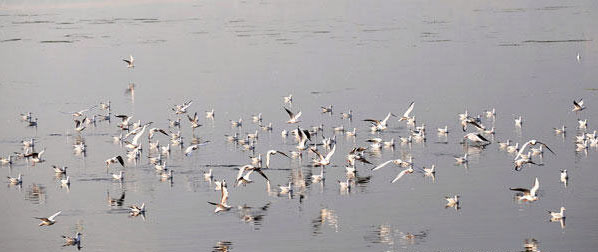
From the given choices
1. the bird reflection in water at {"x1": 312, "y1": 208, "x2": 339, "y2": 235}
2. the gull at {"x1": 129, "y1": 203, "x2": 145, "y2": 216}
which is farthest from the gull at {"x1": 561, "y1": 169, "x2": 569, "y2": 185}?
the gull at {"x1": 129, "y1": 203, "x2": 145, "y2": 216}

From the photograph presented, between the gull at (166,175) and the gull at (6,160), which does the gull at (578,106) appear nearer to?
the gull at (166,175)

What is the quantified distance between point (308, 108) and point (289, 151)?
389 inches

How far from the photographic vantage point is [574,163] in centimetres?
3694

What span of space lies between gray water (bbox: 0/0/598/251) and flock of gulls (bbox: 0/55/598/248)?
0.32 meters

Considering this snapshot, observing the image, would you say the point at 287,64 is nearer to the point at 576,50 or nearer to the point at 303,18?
the point at 576,50

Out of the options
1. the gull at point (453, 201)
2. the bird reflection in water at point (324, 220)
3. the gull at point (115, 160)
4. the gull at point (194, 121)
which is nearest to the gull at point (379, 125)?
the gull at point (194, 121)

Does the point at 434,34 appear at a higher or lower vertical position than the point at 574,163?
higher

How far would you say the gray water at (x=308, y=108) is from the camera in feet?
97.7

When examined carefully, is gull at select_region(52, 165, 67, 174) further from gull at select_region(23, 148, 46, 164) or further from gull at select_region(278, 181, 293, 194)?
gull at select_region(278, 181, 293, 194)

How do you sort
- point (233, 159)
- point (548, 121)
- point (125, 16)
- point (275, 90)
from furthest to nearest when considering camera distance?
point (125, 16)
point (275, 90)
point (548, 121)
point (233, 159)

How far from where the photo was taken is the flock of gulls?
34259mm

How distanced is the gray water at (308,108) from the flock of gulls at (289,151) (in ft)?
Answer: 1.04

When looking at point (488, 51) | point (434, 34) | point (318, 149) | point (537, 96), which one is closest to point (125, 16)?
point (434, 34)

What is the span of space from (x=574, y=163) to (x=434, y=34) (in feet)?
131
